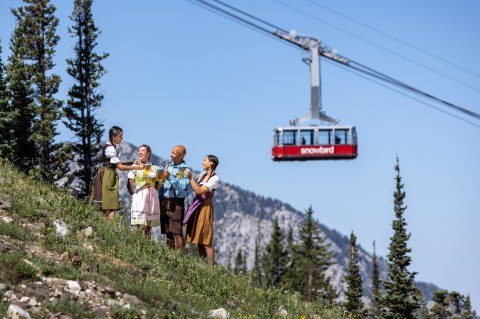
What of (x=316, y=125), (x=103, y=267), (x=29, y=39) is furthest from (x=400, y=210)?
(x=103, y=267)

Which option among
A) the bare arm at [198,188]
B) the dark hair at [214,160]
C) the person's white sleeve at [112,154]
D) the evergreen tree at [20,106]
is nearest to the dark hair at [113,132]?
the person's white sleeve at [112,154]

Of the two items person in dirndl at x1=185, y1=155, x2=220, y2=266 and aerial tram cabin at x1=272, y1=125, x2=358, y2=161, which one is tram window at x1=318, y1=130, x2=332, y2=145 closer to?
aerial tram cabin at x1=272, y1=125, x2=358, y2=161

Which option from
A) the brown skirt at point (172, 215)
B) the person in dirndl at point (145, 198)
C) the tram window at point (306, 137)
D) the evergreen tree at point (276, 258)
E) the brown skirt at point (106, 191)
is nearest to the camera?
the person in dirndl at point (145, 198)

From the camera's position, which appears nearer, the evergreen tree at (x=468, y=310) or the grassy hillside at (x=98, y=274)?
the grassy hillside at (x=98, y=274)

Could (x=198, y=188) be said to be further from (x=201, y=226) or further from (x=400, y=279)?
(x=400, y=279)

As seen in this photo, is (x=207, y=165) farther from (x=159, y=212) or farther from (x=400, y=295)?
(x=400, y=295)

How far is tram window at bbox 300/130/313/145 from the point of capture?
1491 inches

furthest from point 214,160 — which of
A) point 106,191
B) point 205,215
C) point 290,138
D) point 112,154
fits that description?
point 290,138

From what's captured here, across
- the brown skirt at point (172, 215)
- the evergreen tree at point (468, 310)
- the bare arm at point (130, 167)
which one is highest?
the bare arm at point (130, 167)

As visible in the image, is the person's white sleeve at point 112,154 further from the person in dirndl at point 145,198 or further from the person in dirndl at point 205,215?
the person in dirndl at point 205,215

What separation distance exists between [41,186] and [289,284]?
5.60 m

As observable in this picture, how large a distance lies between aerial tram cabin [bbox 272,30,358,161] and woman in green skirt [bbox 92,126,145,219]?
22.1 meters

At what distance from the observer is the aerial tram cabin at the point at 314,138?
124 ft

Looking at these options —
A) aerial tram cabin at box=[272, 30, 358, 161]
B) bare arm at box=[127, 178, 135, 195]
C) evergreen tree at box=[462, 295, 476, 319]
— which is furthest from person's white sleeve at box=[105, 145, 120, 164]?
evergreen tree at box=[462, 295, 476, 319]
